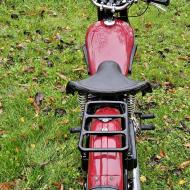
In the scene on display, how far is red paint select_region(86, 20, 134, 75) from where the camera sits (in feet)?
11.1

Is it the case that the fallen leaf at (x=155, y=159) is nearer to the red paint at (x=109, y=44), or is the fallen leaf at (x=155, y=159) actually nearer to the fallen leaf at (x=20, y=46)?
the red paint at (x=109, y=44)

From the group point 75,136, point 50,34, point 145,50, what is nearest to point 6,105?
point 75,136

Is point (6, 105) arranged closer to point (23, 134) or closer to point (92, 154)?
point (23, 134)

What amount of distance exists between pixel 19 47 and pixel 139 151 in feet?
8.69

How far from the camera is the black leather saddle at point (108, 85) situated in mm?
2814

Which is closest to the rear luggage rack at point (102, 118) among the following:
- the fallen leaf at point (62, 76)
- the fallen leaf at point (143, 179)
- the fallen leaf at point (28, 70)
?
the fallen leaf at point (143, 179)

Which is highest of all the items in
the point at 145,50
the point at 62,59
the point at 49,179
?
the point at 145,50

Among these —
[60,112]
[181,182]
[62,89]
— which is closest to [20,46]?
[62,89]

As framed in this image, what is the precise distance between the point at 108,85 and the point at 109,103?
24cm

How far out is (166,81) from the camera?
5609mm

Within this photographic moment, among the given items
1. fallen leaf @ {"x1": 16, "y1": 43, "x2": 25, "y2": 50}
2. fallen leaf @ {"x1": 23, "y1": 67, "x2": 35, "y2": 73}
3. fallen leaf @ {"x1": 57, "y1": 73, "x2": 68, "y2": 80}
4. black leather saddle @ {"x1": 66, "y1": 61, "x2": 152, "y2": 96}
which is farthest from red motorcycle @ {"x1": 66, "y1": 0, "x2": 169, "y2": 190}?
fallen leaf @ {"x1": 16, "y1": 43, "x2": 25, "y2": 50}

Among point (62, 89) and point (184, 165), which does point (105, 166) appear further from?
point (62, 89)

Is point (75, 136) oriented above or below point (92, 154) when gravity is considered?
above

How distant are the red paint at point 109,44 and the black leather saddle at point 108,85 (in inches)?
11.4
